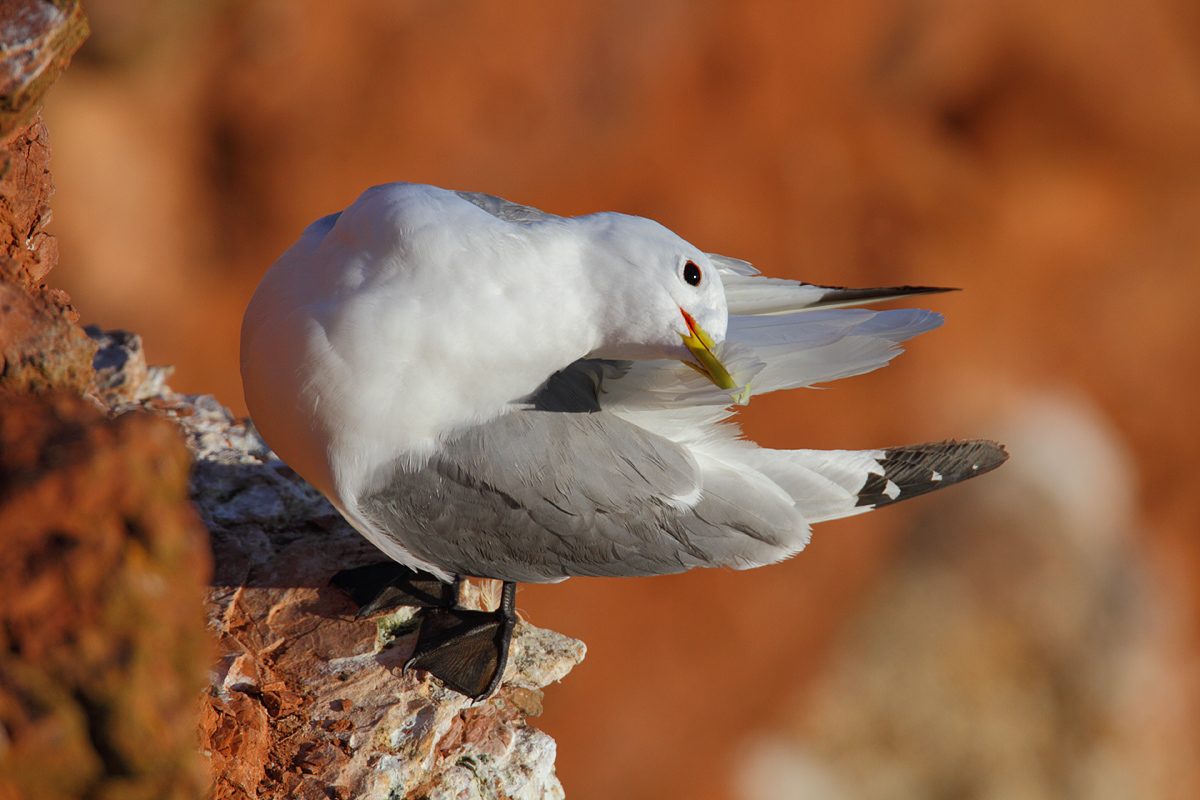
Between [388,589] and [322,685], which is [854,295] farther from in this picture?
[322,685]

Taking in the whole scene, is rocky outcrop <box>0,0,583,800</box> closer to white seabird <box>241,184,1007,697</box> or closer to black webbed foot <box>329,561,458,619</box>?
black webbed foot <box>329,561,458,619</box>

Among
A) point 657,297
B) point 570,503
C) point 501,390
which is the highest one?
point 657,297

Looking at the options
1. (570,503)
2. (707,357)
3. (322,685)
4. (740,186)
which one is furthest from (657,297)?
(740,186)

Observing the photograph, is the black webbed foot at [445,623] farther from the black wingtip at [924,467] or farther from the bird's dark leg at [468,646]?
the black wingtip at [924,467]

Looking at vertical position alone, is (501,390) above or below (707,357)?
below

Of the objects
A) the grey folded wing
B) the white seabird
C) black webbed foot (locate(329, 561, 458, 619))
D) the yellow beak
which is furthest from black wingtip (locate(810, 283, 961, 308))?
black webbed foot (locate(329, 561, 458, 619))

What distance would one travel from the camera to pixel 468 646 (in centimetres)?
248

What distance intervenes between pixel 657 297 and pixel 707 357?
0.20 m

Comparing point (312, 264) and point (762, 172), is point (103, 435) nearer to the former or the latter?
point (312, 264)

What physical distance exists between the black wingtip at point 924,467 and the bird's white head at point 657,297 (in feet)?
2.98

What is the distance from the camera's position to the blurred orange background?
21.3 feet

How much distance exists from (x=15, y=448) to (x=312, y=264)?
3.61ft

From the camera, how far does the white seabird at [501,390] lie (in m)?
2.03

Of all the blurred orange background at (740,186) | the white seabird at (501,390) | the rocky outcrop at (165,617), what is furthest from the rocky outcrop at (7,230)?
the blurred orange background at (740,186)
